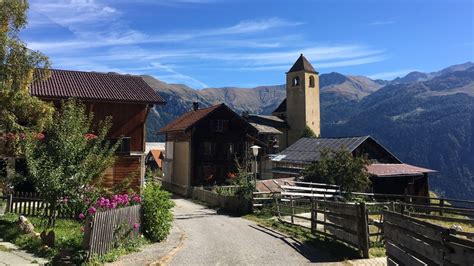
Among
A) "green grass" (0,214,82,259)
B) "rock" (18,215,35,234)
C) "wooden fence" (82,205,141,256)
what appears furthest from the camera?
"rock" (18,215,35,234)

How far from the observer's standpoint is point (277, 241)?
16172 millimetres

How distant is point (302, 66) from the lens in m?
99.4

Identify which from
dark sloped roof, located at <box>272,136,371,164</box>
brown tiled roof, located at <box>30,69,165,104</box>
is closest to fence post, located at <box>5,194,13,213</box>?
brown tiled roof, located at <box>30,69,165,104</box>

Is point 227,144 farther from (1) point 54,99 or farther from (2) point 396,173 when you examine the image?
(1) point 54,99

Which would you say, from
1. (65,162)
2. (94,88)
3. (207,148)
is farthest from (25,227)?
(207,148)

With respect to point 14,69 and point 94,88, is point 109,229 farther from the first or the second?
point 94,88

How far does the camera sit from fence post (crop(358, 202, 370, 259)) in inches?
508

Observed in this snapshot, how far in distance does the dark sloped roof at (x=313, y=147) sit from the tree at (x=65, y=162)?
2656cm

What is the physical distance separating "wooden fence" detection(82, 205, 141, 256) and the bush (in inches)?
18.6

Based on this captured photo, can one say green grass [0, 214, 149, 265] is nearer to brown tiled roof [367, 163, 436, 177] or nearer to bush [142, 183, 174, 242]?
bush [142, 183, 174, 242]

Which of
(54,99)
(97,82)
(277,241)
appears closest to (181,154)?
(97,82)

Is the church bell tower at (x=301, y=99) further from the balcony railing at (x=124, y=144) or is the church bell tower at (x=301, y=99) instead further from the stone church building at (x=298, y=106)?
the balcony railing at (x=124, y=144)

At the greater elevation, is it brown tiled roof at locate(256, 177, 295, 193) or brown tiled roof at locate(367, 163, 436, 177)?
brown tiled roof at locate(367, 163, 436, 177)

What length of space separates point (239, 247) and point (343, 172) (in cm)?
1649
